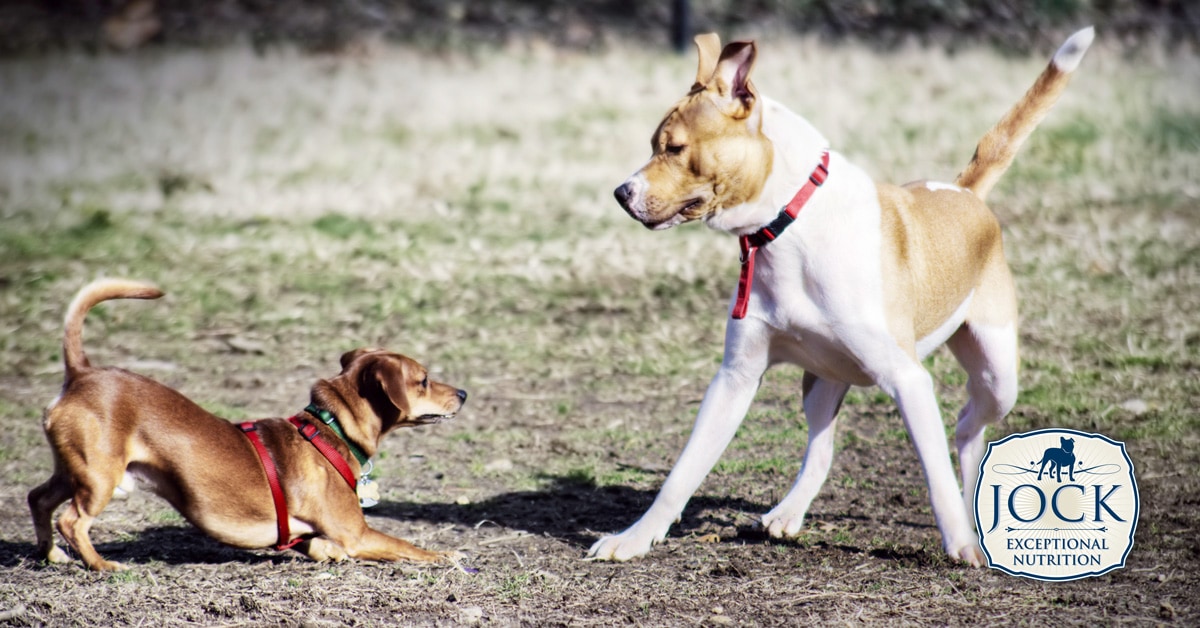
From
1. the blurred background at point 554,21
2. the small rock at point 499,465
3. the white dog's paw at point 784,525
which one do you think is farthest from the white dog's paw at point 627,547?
the blurred background at point 554,21

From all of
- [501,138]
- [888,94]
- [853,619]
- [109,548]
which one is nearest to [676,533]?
[853,619]

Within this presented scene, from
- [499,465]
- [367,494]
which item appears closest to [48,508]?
[367,494]

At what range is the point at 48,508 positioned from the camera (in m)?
4.81

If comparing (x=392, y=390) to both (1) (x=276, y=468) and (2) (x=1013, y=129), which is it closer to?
(1) (x=276, y=468)

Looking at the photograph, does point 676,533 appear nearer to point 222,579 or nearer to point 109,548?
point 222,579

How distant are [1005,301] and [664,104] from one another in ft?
26.9

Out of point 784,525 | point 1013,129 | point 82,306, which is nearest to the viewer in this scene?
point 82,306

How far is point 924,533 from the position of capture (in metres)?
5.25

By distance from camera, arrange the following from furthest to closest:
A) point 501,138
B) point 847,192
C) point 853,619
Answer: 1. point 501,138
2. point 847,192
3. point 853,619

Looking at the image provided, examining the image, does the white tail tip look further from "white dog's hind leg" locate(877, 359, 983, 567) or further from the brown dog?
the brown dog

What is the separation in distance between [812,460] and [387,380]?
5.71ft

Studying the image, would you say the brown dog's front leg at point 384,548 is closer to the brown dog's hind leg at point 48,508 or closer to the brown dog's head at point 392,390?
the brown dog's head at point 392,390

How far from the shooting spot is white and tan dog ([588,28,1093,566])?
4.49 metres

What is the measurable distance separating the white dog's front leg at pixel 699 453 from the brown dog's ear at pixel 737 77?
0.92 meters
